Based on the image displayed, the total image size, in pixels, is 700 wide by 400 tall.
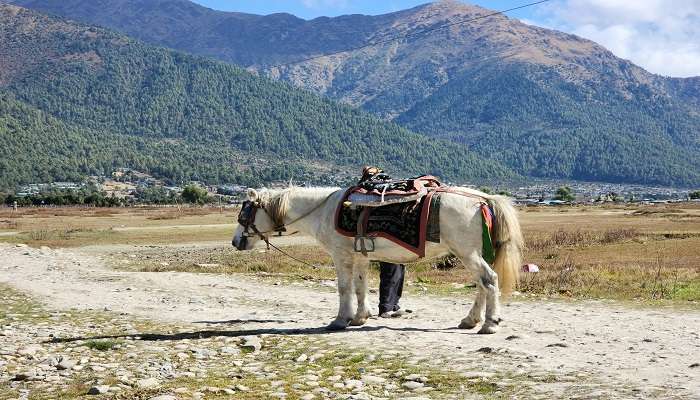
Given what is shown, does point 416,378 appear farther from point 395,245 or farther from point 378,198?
point 378,198

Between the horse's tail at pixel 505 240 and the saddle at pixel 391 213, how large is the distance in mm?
1028

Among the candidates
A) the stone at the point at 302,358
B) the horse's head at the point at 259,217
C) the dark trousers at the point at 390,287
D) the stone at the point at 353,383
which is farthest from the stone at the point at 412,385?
the horse's head at the point at 259,217

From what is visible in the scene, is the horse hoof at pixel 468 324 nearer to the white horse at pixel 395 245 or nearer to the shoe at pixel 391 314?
the white horse at pixel 395 245

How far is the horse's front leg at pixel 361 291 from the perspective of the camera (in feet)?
45.1

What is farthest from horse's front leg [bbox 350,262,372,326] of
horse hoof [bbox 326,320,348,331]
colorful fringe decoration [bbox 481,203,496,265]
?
colorful fringe decoration [bbox 481,203,496,265]

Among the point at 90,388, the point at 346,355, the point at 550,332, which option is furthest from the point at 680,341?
the point at 90,388

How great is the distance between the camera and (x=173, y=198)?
173625 mm

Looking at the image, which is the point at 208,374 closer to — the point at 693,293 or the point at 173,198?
the point at 693,293

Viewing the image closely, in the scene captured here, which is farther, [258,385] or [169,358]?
[169,358]

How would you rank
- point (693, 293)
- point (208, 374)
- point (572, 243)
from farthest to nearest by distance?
point (572, 243) < point (693, 293) < point (208, 374)

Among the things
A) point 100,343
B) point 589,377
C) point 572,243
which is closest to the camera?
point 589,377

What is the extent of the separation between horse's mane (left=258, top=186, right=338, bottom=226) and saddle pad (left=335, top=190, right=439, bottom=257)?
3.79 feet

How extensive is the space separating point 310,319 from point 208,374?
5.02m

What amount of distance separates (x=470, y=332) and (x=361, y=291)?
218 centimetres
